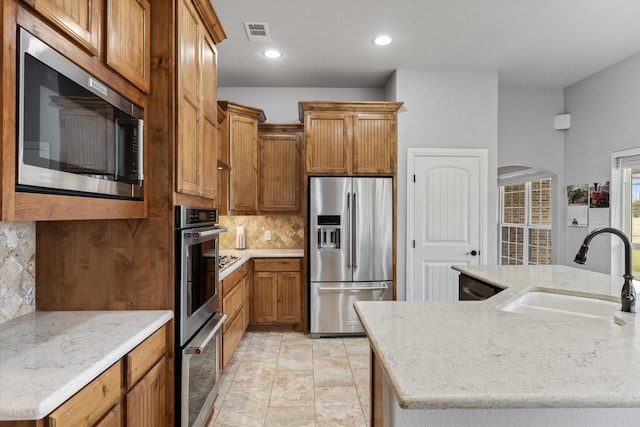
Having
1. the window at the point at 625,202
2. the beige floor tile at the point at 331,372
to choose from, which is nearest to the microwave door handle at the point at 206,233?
the beige floor tile at the point at 331,372

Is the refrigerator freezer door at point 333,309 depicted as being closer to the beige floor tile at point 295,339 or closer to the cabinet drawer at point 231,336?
the beige floor tile at point 295,339

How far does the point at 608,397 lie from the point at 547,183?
17.8ft

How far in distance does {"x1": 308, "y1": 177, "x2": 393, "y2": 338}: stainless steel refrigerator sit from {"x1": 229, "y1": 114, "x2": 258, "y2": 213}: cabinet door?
2.54 feet

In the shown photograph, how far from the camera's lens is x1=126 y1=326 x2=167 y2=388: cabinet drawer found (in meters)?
1.37

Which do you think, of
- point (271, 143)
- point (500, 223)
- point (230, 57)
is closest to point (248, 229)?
point (271, 143)

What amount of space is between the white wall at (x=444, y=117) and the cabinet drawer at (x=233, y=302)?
170 cm

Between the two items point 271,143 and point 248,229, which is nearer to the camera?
point 271,143

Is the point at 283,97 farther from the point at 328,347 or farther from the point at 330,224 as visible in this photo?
the point at 328,347

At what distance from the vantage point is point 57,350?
123 centimetres

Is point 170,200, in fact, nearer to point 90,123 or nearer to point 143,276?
point 143,276

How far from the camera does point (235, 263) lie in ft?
10.9

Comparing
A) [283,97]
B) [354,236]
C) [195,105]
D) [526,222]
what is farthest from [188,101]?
[526,222]

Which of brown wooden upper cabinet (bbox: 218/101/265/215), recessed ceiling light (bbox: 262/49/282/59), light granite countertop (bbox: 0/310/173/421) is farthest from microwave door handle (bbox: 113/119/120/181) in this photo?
brown wooden upper cabinet (bbox: 218/101/265/215)

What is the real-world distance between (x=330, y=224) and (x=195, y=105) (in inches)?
83.5
